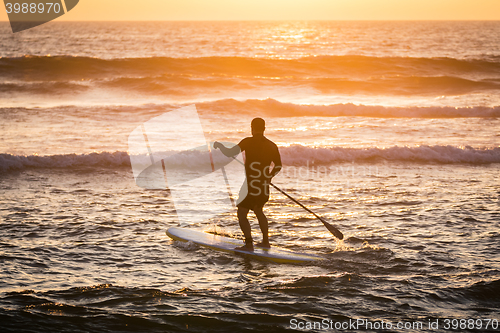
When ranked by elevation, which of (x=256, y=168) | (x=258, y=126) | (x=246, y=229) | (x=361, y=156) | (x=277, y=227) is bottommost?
(x=277, y=227)

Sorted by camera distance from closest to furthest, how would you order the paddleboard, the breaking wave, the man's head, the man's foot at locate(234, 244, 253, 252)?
the paddleboard, the man's head, the man's foot at locate(234, 244, 253, 252), the breaking wave

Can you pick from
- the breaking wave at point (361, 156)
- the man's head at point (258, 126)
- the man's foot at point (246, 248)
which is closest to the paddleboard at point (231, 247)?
the man's foot at point (246, 248)

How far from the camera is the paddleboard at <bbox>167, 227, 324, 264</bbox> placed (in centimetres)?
548

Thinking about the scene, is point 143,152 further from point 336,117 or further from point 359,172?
point 336,117

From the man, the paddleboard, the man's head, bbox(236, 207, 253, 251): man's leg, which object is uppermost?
the man's head

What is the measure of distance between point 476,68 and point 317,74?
34.7 feet

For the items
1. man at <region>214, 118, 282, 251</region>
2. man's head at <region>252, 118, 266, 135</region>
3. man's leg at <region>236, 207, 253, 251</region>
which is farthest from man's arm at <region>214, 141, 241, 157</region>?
man's leg at <region>236, 207, 253, 251</region>

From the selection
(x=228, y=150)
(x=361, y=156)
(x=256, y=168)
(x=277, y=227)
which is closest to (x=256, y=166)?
(x=256, y=168)

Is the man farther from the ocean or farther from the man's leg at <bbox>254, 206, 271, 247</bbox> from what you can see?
the ocean

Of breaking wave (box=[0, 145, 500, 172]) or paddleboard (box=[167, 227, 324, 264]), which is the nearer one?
paddleboard (box=[167, 227, 324, 264])

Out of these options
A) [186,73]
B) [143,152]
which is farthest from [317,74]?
[143,152]

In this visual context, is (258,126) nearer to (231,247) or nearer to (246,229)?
(246,229)

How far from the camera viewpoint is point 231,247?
591 cm

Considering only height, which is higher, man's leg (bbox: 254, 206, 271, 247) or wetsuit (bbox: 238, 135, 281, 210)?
wetsuit (bbox: 238, 135, 281, 210)
